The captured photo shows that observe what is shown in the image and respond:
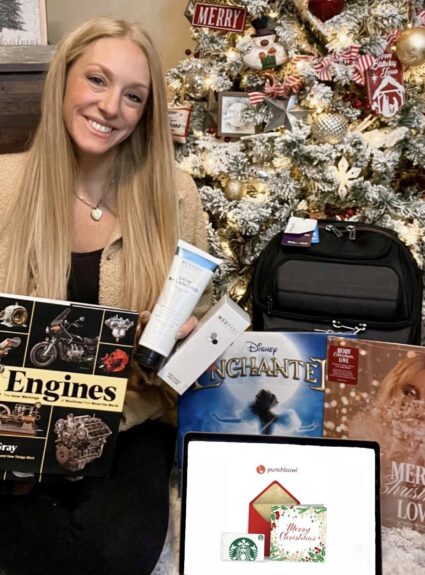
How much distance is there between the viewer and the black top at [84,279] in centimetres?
103

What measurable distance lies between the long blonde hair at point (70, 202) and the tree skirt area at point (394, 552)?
0.41m

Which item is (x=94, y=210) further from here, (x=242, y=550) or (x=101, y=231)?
(x=242, y=550)

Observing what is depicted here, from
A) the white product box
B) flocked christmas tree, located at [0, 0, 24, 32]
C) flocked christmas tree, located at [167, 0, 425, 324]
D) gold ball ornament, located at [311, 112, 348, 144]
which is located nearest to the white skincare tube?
the white product box

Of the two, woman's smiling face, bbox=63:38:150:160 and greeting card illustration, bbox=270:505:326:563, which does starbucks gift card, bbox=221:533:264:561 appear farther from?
woman's smiling face, bbox=63:38:150:160

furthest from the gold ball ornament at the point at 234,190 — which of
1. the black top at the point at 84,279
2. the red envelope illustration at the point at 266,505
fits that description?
the red envelope illustration at the point at 266,505

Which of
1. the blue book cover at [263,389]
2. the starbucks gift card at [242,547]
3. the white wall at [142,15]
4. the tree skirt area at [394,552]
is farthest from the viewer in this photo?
the white wall at [142,15]

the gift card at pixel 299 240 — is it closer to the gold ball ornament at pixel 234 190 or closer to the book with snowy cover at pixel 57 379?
the gold ball ornament at pixel 234 190

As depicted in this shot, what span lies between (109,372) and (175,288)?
0.54 ft

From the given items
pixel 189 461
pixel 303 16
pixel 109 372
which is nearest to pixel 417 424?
pixel 189 461

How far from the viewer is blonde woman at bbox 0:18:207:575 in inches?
36.1

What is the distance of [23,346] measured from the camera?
2.88 feet

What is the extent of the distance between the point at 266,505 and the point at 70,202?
61 centimetres

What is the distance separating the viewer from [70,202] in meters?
1.04

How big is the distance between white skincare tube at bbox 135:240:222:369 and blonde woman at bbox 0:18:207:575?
45mm
